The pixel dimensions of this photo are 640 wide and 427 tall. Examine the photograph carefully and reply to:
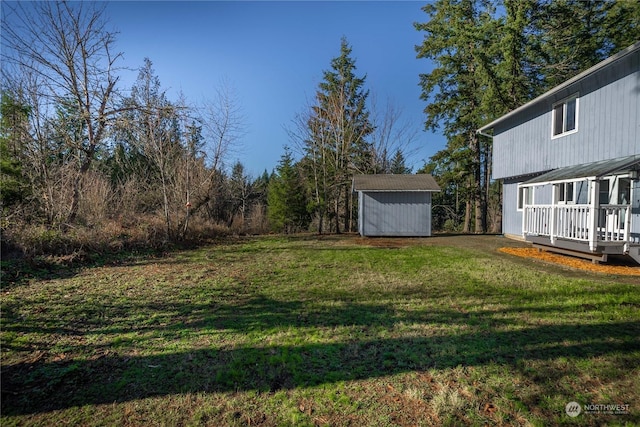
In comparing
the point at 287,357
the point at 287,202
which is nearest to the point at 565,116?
the point at 287,357

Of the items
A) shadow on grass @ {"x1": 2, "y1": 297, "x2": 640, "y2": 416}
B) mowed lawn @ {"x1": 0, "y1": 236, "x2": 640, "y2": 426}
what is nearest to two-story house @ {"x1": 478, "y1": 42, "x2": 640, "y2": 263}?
mowed lawn @ {"x1": 0, "y1": 236, "x2": 640, "y2": 426}

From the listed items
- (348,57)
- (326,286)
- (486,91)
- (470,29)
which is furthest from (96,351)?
(348,57)

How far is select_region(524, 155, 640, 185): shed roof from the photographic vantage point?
6.91 meters

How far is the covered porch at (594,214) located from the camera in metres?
6.91

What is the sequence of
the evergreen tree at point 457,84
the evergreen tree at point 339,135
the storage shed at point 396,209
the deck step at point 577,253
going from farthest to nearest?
the evergreen tree at point 339,135 → the evergreen tree at point 457,84 → the storage shed at point 396,209 → the deck step at point 577,253

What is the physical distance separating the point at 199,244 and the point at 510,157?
13289mm

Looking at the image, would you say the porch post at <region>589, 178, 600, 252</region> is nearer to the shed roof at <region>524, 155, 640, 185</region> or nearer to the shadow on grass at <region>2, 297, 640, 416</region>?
the shed roof at <region>524, 155, 640, 185</region>

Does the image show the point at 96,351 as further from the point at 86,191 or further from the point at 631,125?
the point at 631,125

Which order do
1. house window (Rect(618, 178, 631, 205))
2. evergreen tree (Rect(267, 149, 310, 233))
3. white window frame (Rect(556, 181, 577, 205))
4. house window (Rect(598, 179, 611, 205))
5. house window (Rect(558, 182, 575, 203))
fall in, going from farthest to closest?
1. evergreen tree (Rect(267, 149, 310, 233))
2. house window (Rect(558, 182, 575, 203))
3. white window frame (Rect(556, 181, 577, 205))
4. house window (Rect(598, 179, 611, 205))
5. house window (Rect(618, 178, 631, 205))

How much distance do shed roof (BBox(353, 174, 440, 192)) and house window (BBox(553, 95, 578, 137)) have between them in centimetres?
467

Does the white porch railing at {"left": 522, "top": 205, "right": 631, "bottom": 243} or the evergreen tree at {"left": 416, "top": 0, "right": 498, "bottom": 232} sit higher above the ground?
the evergreen tree at {"left": 416, "top": 0, "right": 498, "bottom": 232}

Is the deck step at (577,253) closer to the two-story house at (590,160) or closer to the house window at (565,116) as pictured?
the two-story house at (590,160)

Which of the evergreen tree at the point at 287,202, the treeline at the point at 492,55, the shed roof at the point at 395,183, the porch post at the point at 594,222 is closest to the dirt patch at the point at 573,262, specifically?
the porch post at the point at 594,222

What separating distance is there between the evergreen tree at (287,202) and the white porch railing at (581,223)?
13.9 meters
